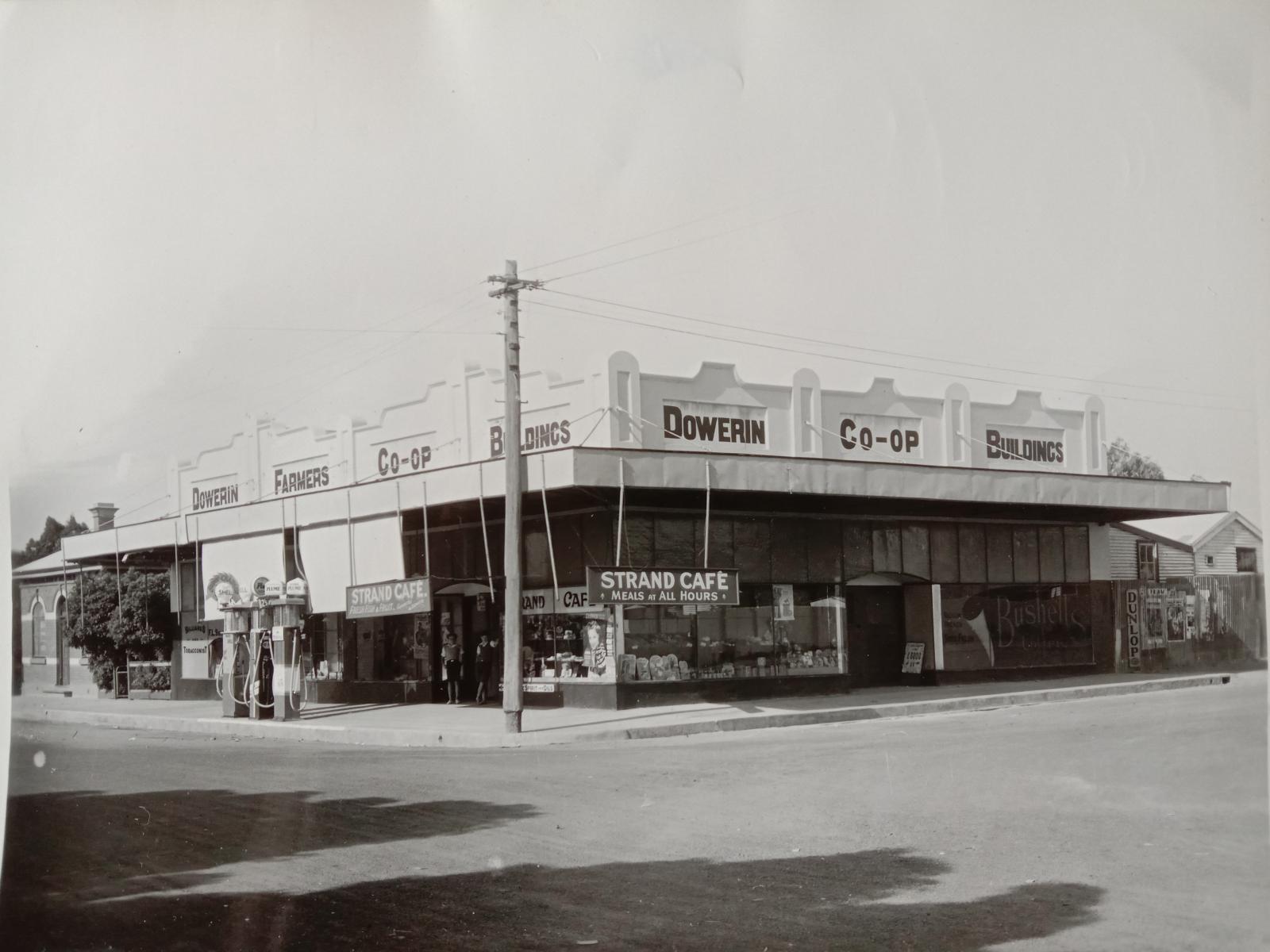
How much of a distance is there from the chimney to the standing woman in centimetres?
691

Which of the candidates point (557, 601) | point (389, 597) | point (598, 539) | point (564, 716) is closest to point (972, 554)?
point (598, 539)

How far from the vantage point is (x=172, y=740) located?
14977mm

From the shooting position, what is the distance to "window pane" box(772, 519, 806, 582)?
784 inches

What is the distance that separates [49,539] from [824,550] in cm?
1260

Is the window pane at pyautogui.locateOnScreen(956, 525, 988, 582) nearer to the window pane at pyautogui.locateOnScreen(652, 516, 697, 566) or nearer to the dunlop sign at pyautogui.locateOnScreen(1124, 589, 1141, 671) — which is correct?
the dunlop sign at pyautogui.locateOnScreen(1124, 589, 1141, 671)

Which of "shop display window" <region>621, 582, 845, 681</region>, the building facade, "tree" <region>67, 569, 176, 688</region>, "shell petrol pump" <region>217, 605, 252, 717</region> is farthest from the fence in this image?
"tree" <region>67, 569, 176, 688</region>

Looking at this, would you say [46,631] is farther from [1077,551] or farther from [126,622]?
[1077,551]

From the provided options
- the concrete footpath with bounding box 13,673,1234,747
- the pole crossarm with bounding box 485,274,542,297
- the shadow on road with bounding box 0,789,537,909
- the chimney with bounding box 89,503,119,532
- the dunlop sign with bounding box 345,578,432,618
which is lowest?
the concrete footpath with bounding box 13,673,1234,747

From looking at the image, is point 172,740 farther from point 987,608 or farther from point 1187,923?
point 987,608

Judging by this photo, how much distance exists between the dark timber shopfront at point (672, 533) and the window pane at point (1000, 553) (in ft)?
0.13

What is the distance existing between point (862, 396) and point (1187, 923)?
14.6 metres

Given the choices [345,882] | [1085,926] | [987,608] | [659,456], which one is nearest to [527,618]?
[659,456]

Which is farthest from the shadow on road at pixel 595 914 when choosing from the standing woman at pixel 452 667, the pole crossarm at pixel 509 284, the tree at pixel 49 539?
the standing woman at pixel 452 667

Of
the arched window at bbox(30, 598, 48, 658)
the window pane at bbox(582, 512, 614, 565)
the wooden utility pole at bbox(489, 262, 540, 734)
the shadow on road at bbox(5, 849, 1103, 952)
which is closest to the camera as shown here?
the shadow on road at bbox(5, 849, 1103, 952)
